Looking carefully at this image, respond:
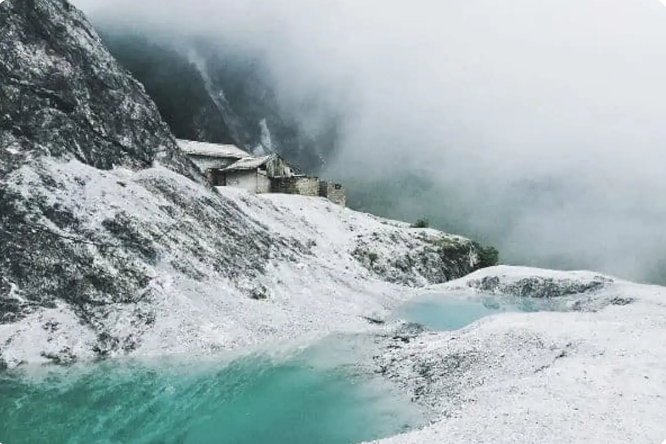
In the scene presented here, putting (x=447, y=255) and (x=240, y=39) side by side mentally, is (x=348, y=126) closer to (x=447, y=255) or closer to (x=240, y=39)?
(x=240, y=39)

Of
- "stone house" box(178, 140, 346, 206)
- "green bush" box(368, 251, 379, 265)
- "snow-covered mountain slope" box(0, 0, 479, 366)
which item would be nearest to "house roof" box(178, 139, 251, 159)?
"stone house" box(178, 140, 346, 206)

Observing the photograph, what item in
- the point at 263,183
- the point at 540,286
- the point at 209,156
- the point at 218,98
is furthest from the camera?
the point at 218,98

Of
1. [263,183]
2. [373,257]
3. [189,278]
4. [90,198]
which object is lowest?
[189,278]

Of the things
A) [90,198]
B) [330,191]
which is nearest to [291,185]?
[330,191]

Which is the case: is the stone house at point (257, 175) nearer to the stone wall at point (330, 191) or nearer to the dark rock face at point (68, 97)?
the stone wall at point (330, 191)

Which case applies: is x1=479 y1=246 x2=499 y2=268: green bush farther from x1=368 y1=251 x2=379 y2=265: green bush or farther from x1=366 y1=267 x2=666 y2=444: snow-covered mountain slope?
x1=366 y1=267 x2=666 y2=444: snow-covered mountain slope

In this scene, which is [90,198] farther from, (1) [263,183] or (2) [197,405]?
(1) [263,183]
